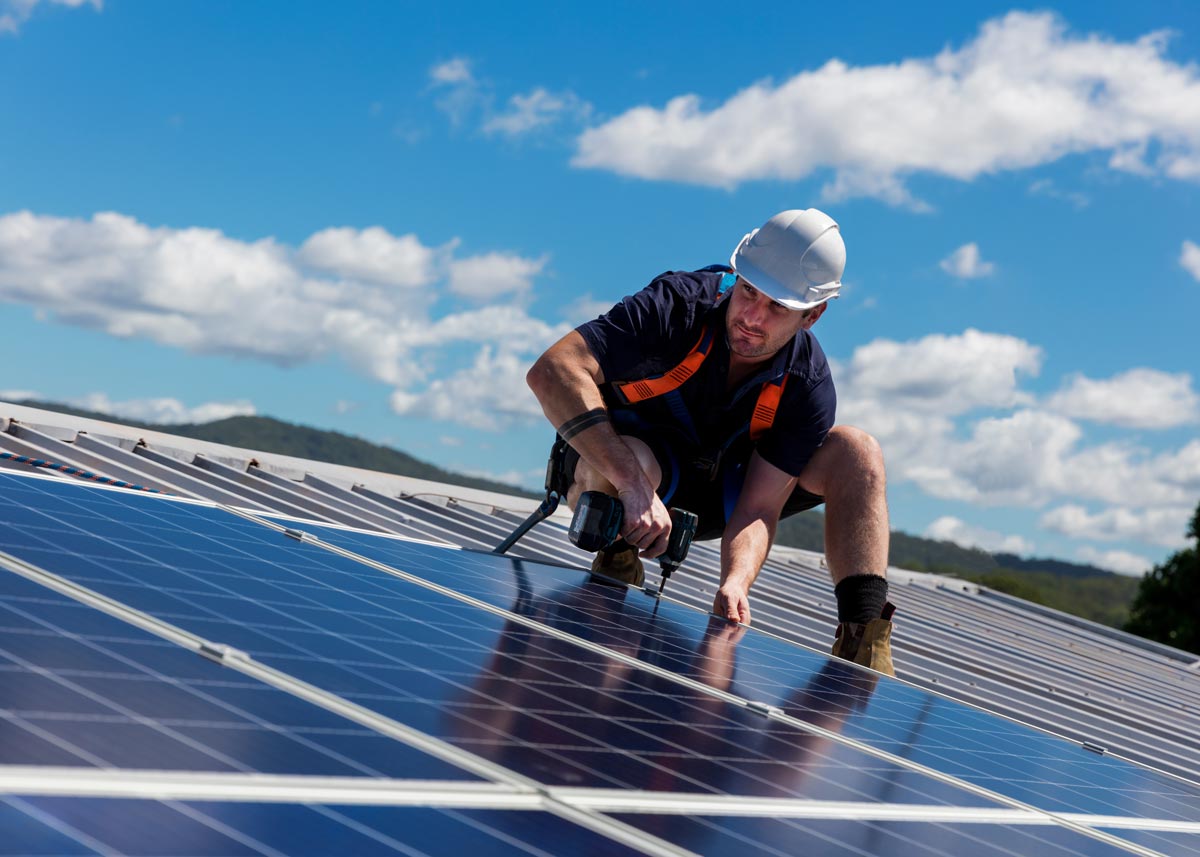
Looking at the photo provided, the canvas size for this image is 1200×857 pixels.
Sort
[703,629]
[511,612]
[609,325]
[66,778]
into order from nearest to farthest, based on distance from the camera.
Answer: [66,778] < [511,612] < [703,629] < [609,325]

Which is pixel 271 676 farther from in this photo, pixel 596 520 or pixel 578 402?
pixel 578 402

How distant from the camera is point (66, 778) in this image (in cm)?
174

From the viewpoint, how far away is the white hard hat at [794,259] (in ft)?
22.5

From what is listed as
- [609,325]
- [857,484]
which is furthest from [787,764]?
[857,484]

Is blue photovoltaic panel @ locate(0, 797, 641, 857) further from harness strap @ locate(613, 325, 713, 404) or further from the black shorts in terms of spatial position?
the black shorts

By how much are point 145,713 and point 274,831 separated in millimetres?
481

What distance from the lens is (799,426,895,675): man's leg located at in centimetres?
725

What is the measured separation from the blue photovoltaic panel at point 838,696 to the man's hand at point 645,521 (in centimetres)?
29

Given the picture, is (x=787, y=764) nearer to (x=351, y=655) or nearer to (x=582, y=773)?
(x=582, y=773)

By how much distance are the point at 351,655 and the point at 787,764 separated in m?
1.17

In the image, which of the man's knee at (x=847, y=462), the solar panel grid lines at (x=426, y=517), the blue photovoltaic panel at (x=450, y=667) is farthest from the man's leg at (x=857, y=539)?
the solar panel grid lines at (x=426, y=517)

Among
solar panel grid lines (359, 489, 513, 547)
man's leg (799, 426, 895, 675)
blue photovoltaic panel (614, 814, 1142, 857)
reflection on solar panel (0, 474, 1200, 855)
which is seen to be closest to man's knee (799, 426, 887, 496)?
man's leg (799, 426, 895, 675)

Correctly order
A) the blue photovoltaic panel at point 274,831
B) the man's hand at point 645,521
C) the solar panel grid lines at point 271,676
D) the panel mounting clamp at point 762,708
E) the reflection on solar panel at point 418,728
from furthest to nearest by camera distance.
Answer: the man's hand at point 645,521, the panel mounting clamp at point 762,708, the solar panel grid lines at point 271,676, the reflection on solar panel at point 418,728, the blue photovoltaic panel at point 274,831

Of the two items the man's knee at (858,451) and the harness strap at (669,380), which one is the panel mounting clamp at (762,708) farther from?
the man's knee at (858,451)
